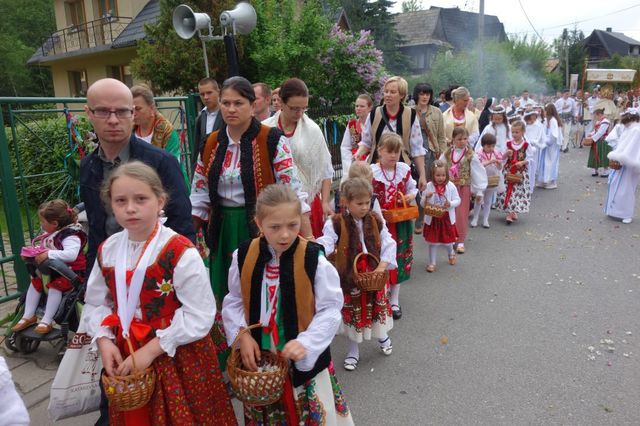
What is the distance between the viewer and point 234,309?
2.59 meters

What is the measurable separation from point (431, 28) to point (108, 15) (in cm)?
3825

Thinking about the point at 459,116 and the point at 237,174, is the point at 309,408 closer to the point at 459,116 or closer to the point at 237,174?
the point at 237,174

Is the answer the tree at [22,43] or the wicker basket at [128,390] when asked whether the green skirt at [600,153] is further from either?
the tree at [22,43]

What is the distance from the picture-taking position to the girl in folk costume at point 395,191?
15.3 feet

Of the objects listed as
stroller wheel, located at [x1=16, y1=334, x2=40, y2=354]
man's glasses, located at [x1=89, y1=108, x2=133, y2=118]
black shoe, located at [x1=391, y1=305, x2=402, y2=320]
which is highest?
man's glasses, located at [x1=89, y1=108, x2=133, y2=118]

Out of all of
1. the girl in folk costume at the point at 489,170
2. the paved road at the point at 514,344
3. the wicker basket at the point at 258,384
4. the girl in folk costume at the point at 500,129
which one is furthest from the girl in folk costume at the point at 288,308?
the girl in folk costume at the point at 500,129

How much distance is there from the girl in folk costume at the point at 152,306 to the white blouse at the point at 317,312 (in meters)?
0.30

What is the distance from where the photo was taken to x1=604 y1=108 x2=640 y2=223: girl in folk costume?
8.59 metres

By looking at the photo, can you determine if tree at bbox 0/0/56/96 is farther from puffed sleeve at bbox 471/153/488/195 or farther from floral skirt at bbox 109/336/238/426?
floral skirt at bbox 109/336/238/426

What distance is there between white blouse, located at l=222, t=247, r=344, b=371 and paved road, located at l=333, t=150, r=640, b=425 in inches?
48.1

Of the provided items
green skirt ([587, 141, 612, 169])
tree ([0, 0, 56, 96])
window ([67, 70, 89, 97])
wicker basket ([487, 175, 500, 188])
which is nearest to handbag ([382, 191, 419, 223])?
wicker basket ([487, 175, 500, 188])

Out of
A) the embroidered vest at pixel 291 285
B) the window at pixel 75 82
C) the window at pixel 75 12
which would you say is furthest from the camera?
the window at pixel 75 82

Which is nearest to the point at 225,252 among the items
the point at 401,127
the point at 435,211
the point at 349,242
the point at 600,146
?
the point at 349,242

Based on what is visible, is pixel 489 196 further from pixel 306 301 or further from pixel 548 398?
pixel 306 301
